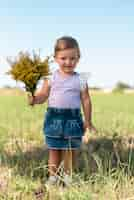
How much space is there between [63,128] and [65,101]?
239mm

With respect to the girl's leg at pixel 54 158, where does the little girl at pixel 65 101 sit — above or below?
above

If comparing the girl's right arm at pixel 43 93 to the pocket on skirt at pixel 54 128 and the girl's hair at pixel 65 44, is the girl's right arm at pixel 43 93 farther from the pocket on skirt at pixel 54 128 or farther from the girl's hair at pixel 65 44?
the girl's hair at pixel 65 44

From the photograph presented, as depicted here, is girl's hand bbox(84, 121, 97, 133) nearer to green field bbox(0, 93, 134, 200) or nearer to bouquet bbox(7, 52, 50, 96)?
green field bbox(0, 93, 134, 200)

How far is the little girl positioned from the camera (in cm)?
403

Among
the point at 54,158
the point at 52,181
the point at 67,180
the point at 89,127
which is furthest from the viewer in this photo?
the point at 54,158

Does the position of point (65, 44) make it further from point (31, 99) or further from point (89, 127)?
point (89, 127)

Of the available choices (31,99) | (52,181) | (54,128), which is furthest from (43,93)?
(52,181)

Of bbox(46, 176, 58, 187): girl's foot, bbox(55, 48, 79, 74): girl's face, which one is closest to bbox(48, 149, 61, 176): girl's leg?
bbox(46, 176, 58, 187): girl's foot

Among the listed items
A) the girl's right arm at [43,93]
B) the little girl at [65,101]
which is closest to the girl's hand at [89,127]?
the little girl at [65,101]

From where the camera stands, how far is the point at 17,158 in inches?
194

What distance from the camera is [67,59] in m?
3.99

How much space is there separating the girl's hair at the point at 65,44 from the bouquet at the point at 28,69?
0.14 meters

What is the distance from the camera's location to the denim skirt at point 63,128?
13.3 feet

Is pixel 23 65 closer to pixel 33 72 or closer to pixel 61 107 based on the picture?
pixel 33 72
